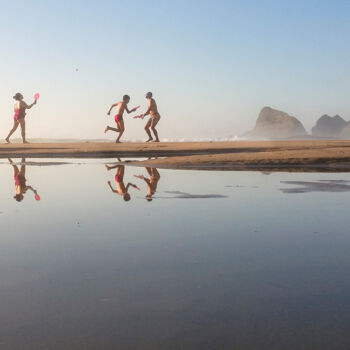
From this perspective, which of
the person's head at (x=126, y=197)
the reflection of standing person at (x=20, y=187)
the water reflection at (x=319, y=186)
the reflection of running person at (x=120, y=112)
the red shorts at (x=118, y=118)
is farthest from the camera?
the red shorts at (x=118, y=118)

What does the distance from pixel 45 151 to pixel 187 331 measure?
2073 cm

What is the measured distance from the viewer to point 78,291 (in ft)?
11.0

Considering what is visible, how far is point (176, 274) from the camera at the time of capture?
3.73m

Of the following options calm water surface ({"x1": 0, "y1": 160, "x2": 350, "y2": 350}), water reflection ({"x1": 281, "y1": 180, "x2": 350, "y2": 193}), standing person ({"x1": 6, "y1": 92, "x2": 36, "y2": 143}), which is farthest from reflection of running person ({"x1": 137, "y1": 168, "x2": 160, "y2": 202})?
standing person ({"x1": 6, "y1": 92, "x2": 36, "y2": 143})

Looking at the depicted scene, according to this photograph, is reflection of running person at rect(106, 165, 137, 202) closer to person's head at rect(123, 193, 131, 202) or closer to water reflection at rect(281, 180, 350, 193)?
person's head at rect(123, 193, 131, 202)

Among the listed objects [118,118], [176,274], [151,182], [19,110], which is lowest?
[176,274]

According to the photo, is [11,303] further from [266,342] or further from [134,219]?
[134,219]

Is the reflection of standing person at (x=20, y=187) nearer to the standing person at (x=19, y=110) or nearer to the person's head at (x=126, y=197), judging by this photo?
the person's head at (x=126, y=197)

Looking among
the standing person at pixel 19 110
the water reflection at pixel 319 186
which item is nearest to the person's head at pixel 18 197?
the water reflection at pixel 319 186

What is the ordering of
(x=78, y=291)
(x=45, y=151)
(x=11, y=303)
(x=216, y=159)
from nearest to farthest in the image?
1. (x=11, y=303)
2. (x=78, y=291)
3. (x=216, y=159)
4. (x=45, y=151)

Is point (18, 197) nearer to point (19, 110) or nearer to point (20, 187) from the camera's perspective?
point (20, 187)

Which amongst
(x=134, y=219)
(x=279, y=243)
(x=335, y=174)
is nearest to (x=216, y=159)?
(x=335, y=174)

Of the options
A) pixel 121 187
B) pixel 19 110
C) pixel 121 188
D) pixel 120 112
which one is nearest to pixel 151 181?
pixel 121 187

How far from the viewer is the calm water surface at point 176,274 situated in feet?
8.79
